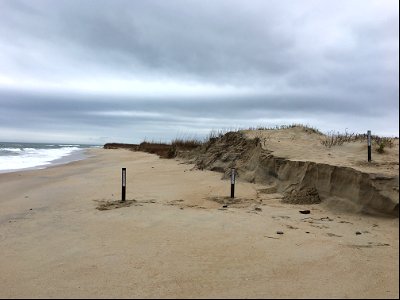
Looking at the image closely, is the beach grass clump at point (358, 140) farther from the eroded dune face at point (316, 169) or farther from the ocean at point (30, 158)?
the ocean at point (30, 158)

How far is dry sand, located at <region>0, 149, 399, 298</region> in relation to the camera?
4289mm

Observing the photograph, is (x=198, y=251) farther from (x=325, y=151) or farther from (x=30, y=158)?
(x=30, y=158)

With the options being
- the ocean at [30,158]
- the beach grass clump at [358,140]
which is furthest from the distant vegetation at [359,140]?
the ocean at [30,158]

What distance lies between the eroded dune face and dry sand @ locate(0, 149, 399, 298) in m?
0.36

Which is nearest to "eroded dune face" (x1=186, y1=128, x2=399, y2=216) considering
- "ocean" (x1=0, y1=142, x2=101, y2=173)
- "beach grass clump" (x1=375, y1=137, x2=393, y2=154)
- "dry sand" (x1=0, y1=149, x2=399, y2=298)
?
"beach grass clump" (x1=375, y1=137, x2=393, y2=154)

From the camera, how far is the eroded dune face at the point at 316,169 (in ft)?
22.0

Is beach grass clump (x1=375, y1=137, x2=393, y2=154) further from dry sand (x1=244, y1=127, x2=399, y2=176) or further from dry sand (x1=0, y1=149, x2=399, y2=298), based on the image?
dry sand (x1=0, y1=149, x2=399, y2=298)

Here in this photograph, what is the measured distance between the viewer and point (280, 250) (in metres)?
5.43

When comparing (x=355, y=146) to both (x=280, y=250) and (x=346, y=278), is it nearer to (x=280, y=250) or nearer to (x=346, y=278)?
(x=280, y=250)

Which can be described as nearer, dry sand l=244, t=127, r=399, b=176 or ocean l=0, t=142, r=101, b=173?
dry sand l=244, t=127, r=399, b=176

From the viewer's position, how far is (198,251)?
5.50 metres

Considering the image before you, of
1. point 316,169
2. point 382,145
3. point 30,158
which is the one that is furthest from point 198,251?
point 30,158

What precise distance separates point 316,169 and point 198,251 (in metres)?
4.24

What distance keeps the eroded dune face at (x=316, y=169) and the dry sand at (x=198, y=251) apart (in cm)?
36
